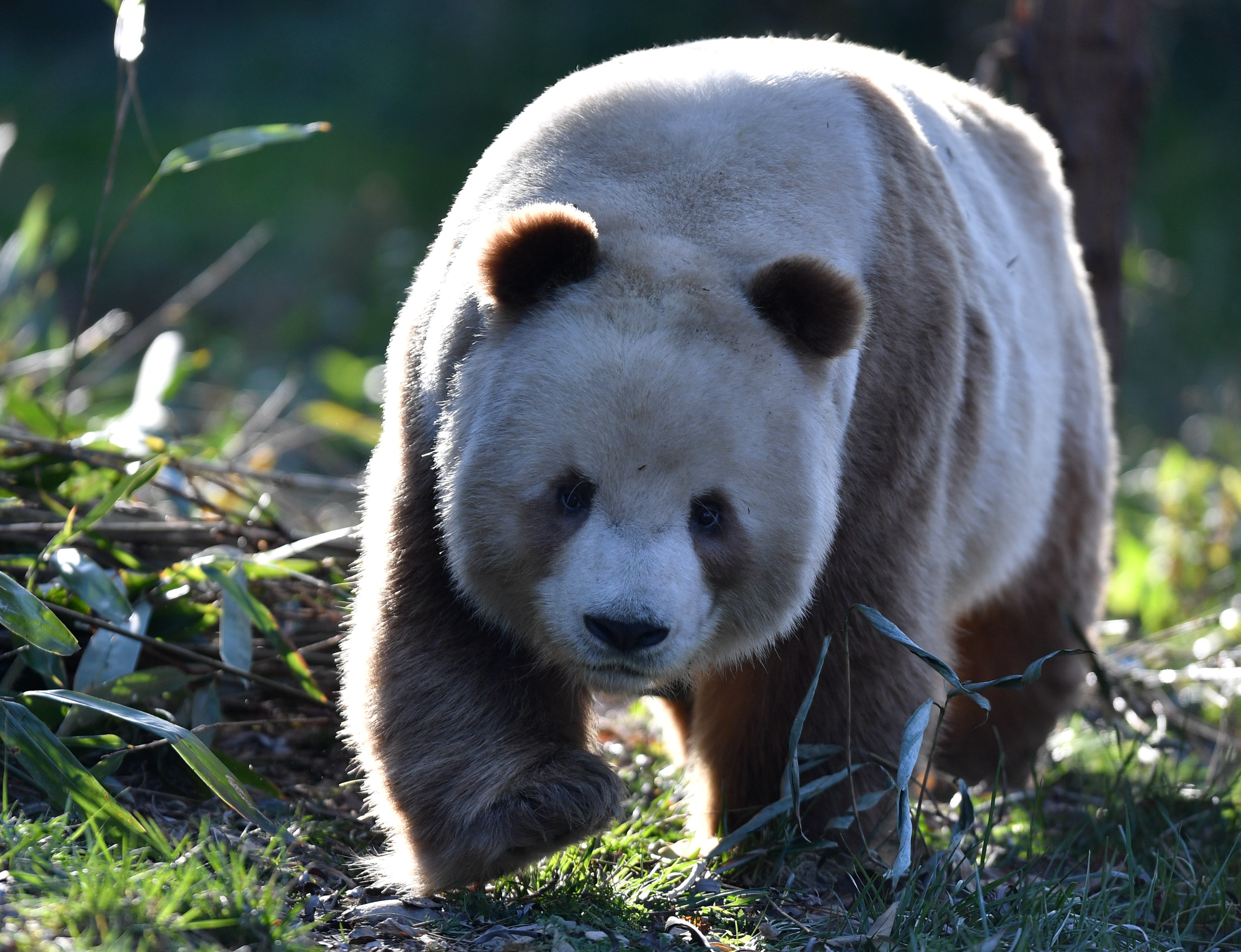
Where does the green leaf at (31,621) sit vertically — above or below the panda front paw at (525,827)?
above

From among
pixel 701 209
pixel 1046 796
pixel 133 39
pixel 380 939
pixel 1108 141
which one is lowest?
pixel 1046 796

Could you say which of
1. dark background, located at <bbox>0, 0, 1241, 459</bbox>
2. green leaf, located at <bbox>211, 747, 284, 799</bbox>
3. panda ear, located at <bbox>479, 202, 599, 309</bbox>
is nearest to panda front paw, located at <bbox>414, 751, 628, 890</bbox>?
green leaf, located at <bbox>211, 747, 284, 799</bbox>

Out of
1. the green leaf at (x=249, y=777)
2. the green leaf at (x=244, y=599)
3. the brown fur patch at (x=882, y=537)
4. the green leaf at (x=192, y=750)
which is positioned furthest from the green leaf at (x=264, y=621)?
the brown fur patch at (x=882, y=537)

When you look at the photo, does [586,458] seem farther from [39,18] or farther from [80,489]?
[39,18]

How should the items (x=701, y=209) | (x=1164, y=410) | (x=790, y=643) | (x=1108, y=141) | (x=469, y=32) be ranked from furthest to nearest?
(x=469, y=32) → (x=1164, y=410) → (x=1108, y=141) → (x=790, y=643) → (x=701, y=209)

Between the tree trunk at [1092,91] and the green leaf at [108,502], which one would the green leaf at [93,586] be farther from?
the tree trunk at [1092,91]

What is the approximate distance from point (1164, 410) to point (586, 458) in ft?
31.3

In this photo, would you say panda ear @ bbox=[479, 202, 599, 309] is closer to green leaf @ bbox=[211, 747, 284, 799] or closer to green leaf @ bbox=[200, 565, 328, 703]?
green leaf @ bbox=[200, 565, 328, 703]

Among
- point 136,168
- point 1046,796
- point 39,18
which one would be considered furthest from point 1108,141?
point 39,18

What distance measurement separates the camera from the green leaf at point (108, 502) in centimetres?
319

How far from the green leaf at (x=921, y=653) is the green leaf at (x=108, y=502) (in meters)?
1.86

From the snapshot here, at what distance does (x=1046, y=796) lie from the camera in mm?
4188

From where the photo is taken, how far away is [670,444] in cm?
250

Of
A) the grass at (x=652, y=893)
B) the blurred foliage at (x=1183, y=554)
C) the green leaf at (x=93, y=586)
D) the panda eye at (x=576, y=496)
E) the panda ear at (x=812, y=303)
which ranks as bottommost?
the blurred foliage at (x=1183, y=554)
